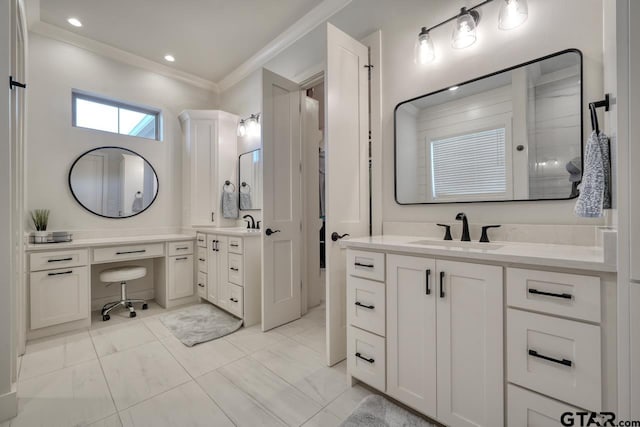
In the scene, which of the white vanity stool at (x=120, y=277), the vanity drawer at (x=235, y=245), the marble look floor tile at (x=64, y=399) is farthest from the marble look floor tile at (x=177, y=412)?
the white vanity stool at (x=120, y=277)

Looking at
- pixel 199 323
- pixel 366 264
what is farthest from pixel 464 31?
pixel 199 323

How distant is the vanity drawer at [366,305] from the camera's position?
60.0 inches

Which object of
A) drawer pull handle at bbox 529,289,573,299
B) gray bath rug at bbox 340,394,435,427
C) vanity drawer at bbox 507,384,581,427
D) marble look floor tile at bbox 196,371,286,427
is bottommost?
marble look floor tile at bbox 196,371,286,427

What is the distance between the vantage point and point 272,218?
2535mm

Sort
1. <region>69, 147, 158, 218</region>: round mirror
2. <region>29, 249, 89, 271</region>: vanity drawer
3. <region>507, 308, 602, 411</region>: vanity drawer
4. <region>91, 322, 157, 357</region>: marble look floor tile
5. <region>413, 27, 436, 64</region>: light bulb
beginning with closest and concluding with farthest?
<region>507, 308, 602, 411</region>: vanity drawer
<region>413, 27, 436, 64</region>: light bulb
<region>91, 322, 157, 357</region>: marble look floor tile
<region>29, 249, 89, 271</region>: vanity drawer
<region>69, 147, 158, 218</region>: round mirror

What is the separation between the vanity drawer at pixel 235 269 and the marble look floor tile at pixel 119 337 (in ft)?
2.66

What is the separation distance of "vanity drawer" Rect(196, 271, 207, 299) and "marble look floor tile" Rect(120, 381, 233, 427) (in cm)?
160

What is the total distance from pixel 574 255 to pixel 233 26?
3.37 metres

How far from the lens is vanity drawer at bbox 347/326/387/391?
1521 mm

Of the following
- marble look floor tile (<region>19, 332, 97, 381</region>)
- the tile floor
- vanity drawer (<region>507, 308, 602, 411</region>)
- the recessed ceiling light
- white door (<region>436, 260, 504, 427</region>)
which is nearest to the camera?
vanity drawer (<region>507, 308, 602, 411</region>)

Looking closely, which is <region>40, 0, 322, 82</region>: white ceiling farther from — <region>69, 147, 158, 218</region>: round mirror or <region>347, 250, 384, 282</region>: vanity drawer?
<region>347, 250, 384, 282</region>: vanity drawer

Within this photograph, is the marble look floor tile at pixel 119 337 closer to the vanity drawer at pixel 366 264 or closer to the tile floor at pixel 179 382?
the tile floor at pixel 179 382

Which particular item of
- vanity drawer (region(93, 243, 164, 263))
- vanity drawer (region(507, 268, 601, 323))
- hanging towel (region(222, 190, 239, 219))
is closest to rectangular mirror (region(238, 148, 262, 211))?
hanging towel (region(222, 190, 239, 219))

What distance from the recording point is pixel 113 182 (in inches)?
128
